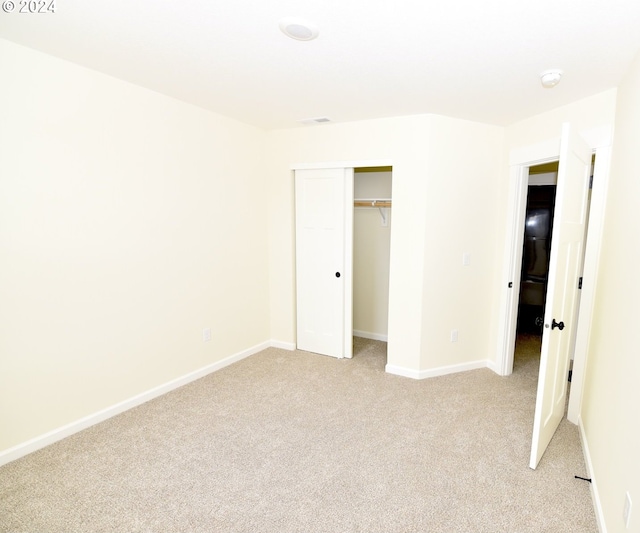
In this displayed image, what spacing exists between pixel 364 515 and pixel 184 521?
35.9 inches

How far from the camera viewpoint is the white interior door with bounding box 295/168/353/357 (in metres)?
3.79

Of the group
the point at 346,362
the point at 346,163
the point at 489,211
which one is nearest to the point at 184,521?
the point at 346,362

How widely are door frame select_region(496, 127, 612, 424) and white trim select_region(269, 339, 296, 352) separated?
7.13 ft

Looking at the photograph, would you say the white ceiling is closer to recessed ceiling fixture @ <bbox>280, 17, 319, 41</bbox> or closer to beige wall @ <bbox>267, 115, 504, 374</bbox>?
recessed ceiling fixture @ <bbox>280, 17, 319, 41</bbox>

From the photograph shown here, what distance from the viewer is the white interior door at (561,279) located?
198 cm

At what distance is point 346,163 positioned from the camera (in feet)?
11.9

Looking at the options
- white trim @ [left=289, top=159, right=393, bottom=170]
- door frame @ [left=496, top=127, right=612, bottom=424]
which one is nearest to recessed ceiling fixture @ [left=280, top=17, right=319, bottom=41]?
white trim @ [left=289, top=159, right=393, bottom=170]

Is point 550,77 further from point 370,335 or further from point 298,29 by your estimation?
point 370,335

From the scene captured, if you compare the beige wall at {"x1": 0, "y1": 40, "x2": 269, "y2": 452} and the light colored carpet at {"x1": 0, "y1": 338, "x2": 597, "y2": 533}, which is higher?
the beige wall at {"x1": 0, "y1": 40, "x2": 269, "y2": 452}

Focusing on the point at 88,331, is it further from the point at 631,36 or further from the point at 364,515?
the point at 631,36

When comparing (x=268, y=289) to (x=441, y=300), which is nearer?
(x=441, y=300)

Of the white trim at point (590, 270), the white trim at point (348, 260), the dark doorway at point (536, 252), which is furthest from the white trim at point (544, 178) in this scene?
the white trim at point (348, 260)

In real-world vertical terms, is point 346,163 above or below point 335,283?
above

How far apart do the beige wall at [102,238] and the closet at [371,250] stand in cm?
157
